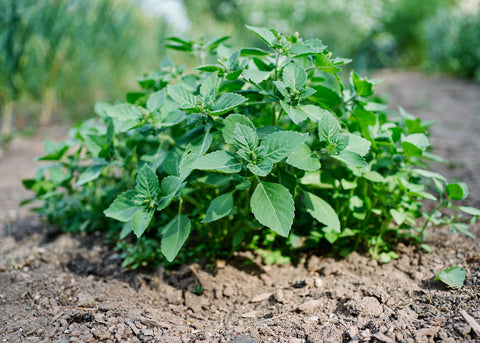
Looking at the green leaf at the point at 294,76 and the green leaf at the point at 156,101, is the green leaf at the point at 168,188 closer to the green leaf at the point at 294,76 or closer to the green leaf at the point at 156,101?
the green leaf at the point at 156,101

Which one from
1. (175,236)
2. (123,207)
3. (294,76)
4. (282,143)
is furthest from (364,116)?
(123,207)

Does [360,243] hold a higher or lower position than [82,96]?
higher

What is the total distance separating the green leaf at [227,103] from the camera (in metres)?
1.26

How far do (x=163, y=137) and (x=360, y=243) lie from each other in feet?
3.87

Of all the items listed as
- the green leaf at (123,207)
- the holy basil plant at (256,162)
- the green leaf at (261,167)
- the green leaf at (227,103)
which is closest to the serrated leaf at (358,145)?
the holy basil plant at (256,162)

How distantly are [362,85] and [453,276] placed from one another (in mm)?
862

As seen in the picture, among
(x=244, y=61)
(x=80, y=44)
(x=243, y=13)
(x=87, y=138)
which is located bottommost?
(x=243, y=13)

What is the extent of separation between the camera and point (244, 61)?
1456 mm

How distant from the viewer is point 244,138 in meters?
1.26

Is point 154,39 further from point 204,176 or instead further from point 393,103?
point 204,176

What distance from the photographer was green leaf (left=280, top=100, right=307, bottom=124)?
128cm

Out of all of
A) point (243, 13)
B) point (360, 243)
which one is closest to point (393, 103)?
point (360, 243)

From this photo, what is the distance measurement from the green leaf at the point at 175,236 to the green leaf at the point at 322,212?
20.1 inches

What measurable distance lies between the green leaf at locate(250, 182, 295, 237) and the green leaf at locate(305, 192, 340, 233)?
0.23m
